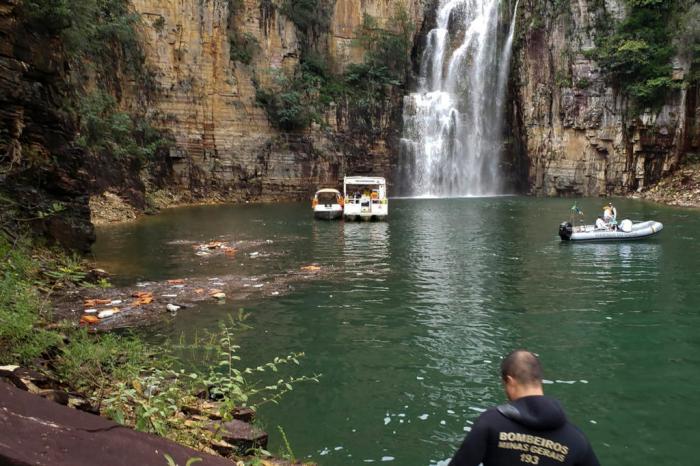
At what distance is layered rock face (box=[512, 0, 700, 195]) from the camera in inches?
1686

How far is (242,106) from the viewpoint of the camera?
4641 centimetres

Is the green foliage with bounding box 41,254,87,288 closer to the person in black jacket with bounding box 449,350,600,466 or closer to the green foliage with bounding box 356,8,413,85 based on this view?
the person in black jacket with bounding box 449,350,600,466

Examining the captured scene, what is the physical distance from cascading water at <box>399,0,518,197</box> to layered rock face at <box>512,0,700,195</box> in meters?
2.56

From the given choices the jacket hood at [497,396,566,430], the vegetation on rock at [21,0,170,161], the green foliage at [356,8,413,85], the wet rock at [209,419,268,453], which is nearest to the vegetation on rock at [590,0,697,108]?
the green foliage at [356,8,413,85]

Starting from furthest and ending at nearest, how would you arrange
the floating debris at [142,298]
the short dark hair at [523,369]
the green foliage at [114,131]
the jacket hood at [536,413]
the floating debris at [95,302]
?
1. the green foliage at [114,131]
2. the floating debris at [142,298]
3. the floating debris at [95,302]
4. the short dark hair at [523,369]
5. the jacket hood at [536,413]

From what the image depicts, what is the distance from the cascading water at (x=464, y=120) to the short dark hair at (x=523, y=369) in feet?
155

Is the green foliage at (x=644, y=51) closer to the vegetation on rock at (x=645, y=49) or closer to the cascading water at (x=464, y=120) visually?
the vegetation on rock at (x=645, y=49)

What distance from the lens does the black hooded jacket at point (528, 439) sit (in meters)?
2.88

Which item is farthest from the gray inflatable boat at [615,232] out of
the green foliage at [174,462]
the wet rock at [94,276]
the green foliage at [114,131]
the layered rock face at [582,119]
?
the layered rock face at [582,119]

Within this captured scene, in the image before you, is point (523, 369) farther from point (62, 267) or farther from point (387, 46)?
point (387, 46)

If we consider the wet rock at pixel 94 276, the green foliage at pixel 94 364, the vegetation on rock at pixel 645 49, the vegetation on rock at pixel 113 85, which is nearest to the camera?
the green foliage at pixel 94 364

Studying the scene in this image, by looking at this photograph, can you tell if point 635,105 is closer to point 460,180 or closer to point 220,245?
point 460,180

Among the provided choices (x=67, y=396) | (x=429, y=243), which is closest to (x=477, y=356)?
(x=67, y=396)

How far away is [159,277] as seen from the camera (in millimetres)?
15094
